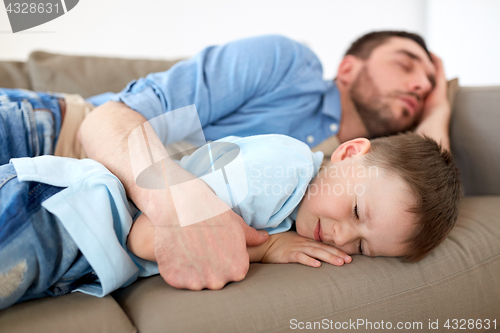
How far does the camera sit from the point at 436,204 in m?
0.74

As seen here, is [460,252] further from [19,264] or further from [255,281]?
[19,264]

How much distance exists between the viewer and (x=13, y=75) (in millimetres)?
1202

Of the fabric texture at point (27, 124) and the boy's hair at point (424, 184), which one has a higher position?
the fabric texture at point (27, 124)

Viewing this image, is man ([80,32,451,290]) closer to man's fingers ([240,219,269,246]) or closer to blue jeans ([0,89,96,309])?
man's fingers ([240,219,269,246])

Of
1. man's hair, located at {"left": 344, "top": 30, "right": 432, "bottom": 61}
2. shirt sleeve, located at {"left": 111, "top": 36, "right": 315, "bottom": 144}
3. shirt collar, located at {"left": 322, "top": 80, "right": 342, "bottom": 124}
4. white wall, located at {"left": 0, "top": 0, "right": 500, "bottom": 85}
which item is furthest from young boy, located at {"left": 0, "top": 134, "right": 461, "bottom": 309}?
white wall, located at {"left": 0, "top": 0, "right": 500, "bottom": 85}

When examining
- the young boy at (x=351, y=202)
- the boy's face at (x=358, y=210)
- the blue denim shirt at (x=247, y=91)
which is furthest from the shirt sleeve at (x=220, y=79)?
the boy's face at (x=358, y=210)

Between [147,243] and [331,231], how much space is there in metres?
0.39

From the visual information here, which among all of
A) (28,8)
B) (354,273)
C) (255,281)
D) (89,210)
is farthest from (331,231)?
(28,8)

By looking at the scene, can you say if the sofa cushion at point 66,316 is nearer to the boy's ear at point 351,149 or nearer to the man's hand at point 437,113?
the boy's ear at point 351,149

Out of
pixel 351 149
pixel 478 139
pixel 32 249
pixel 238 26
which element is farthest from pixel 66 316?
pixel 238 26

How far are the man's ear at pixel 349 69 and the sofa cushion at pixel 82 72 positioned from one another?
0.77 metres

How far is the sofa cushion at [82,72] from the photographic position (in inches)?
48.1

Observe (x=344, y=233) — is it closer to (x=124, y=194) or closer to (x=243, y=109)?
(x=124, y=194)

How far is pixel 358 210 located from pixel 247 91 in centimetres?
53
